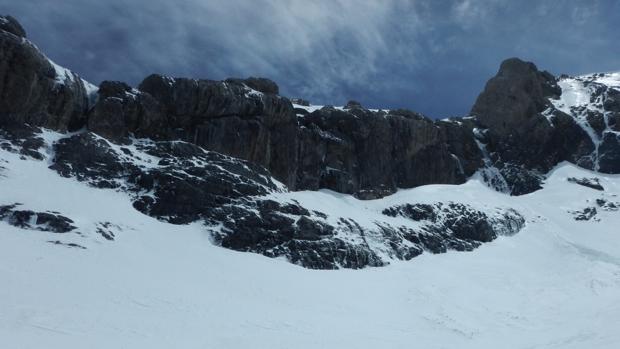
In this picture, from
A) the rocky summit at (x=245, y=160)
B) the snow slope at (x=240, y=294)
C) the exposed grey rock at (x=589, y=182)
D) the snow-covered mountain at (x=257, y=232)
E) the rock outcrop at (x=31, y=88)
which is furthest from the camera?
the exposed grey rock at (x=589, y=182)

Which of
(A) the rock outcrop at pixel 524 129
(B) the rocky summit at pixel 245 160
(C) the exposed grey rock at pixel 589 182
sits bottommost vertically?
(B) the rocky summit at pixel 245 160

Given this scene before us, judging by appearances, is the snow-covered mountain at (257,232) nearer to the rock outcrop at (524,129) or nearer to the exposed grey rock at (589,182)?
the exposed grey rock at (589,182)

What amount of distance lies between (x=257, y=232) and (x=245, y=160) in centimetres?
1119

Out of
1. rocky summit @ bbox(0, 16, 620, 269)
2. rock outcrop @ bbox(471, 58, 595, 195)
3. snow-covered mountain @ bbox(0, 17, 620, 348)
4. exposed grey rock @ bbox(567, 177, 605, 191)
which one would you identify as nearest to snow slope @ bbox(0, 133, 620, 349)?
snow-covered mountain @ bbox(0, 17, 620, 348)

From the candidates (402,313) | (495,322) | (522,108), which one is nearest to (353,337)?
(402,313)

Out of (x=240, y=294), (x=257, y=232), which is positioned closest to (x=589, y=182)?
(x=257, y=232)

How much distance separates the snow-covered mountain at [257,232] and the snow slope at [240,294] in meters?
0.15

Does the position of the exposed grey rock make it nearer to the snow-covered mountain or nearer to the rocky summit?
the snow-covered mountain

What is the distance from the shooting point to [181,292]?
2817 cm

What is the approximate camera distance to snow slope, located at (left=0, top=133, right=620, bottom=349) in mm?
23344

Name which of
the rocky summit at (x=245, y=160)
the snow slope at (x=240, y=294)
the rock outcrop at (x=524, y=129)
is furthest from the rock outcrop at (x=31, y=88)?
the rock outcrop at (x=524, y=129)

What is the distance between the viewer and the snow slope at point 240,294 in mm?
23344

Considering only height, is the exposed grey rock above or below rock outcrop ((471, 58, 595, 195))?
below

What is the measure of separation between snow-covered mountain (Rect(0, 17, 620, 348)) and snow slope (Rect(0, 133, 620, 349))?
0.15 metres
